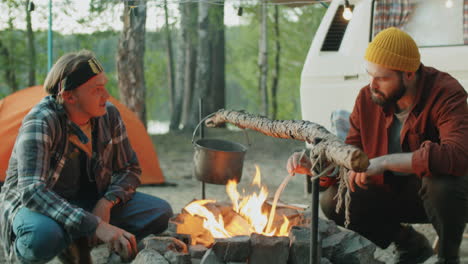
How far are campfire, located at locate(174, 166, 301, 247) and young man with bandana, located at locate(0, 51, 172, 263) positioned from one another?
0.22 meters

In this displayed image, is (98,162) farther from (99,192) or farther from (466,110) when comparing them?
(466,110)

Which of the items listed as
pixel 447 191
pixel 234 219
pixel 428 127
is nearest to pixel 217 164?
pixel 234 219

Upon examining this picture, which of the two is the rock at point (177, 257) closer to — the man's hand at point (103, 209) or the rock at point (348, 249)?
the man's hand at point (103, 209)

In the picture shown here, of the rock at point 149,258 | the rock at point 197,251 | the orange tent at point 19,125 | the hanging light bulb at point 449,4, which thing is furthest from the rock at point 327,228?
the orange tent at point 19,125

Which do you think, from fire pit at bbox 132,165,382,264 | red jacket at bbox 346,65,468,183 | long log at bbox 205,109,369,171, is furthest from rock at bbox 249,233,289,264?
red jacket at bbox 346,65,468,183

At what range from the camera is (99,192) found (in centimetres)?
A: 318

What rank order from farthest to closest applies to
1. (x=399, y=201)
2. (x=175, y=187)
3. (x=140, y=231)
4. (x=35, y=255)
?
(x=175, y=187), (x=140, y=231), (x=399, y=201), (x=35, y=255)

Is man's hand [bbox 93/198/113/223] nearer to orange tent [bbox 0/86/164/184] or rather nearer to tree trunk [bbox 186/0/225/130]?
orange tent [bbox 0/86/164/184]

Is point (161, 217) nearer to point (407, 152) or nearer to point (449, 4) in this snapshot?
point (407, 152)

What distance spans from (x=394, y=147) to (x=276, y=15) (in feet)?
49.9

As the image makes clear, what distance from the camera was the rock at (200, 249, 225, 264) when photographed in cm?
275

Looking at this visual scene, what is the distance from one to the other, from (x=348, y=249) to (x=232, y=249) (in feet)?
2.20

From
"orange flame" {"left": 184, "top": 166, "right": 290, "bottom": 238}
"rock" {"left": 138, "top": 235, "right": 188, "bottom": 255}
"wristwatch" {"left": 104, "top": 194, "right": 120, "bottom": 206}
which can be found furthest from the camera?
"orange flame" {"left": 184, "top": 166, "right": 290, "bottom": 238}

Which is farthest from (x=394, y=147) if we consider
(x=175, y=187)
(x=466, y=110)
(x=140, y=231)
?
(x=175, y=187)
